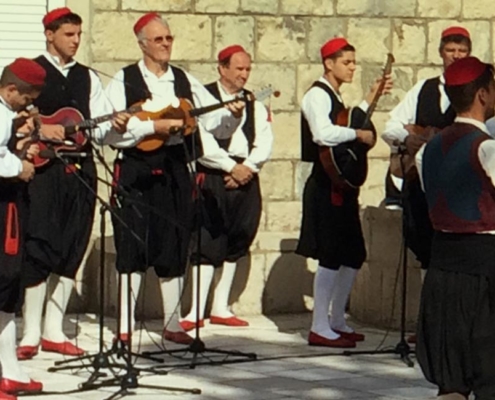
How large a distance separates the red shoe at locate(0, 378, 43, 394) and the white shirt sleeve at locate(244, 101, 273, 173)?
10.5 feet

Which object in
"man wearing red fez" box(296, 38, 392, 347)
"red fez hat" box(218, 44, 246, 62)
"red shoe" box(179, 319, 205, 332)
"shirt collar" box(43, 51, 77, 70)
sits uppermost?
"red fez hat" box(218, 44, 246, 62)

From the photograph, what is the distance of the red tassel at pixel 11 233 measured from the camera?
8523 millimetres

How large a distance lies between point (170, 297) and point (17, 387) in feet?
6.83

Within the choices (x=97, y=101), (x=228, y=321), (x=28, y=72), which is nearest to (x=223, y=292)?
(x=228, y=321)

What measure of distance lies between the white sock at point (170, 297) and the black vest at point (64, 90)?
4.34 ft

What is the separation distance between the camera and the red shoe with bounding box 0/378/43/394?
28.6ft

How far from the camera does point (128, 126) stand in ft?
32.2

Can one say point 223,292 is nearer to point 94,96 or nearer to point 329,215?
point 329,215

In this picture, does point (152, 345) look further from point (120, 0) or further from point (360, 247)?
point (120, 0)

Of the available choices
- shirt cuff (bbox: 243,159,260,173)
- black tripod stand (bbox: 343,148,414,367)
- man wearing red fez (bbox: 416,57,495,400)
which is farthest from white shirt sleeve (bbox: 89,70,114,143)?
man wearing red fez (bbox: 416,57,495,400)

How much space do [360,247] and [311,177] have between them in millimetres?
595

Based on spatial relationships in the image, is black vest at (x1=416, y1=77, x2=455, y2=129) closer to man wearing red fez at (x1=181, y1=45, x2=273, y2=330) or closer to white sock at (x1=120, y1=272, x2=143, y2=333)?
man wearing red fez at (x1=181, y1=45, x2=273, y2=330)

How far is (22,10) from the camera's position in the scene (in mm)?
11641

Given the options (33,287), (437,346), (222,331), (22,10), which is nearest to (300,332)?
(222,331)
